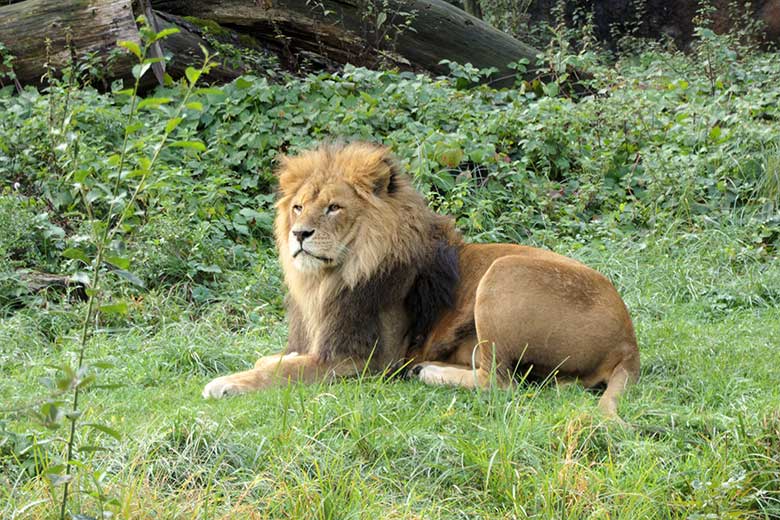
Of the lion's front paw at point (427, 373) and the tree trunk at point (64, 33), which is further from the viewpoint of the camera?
the tree trunk at point (64, 33)

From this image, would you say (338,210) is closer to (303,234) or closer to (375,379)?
(303,234)

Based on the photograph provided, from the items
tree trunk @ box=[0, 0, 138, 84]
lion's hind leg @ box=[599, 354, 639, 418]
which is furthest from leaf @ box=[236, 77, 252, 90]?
lion's hind leg @ box=[599, 354, 639, 418]

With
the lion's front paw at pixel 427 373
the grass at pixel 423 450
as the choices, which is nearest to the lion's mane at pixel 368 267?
the lion's front paw at pixel 427 373

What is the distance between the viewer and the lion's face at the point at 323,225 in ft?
16.8

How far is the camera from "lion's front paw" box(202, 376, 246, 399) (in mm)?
4770

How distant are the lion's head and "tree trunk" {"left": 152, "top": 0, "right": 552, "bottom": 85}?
4.95m

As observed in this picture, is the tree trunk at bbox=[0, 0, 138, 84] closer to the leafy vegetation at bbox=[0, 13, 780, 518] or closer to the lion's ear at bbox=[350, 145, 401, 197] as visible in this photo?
the leafy vegetation at bbox=[0, 13, 780, 518]

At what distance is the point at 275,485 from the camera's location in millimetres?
3680

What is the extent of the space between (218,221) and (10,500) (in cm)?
452

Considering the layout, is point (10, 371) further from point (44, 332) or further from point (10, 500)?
point (10, 500)

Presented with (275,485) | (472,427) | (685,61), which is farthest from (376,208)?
(685,61)

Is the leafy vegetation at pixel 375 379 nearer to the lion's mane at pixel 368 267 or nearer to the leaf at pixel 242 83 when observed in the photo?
the leaf at pixel 242 83

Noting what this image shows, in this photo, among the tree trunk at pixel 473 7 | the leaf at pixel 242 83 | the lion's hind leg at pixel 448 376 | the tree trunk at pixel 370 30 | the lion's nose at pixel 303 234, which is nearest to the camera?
the lion's hind leg at pixel 448 376

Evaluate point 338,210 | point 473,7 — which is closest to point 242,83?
point 338,210
